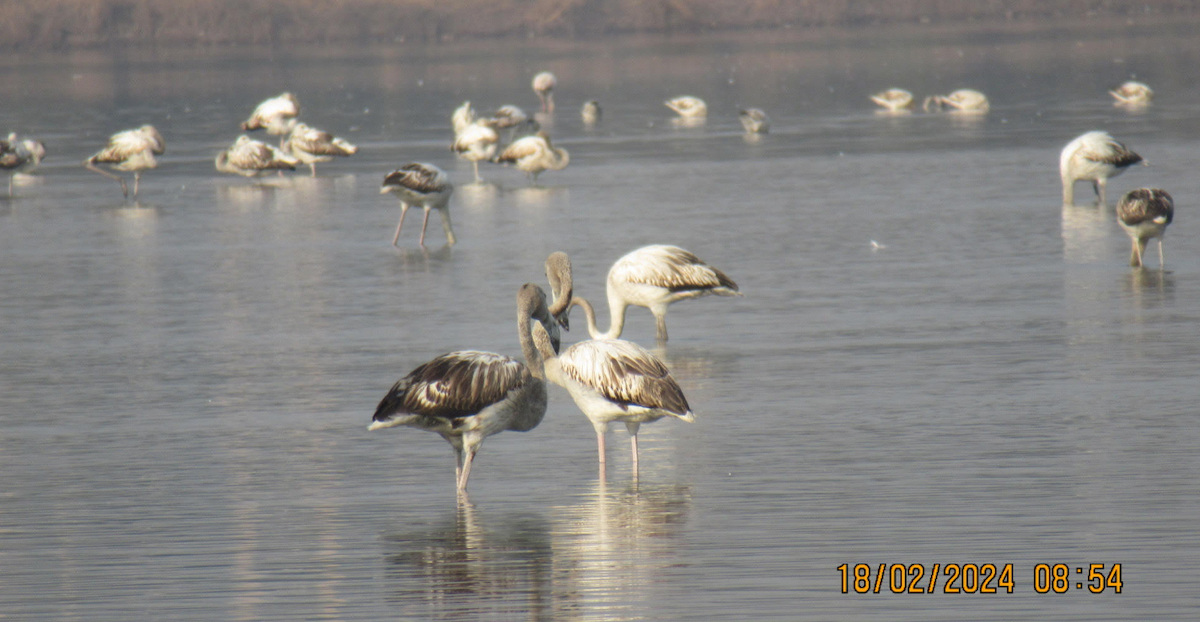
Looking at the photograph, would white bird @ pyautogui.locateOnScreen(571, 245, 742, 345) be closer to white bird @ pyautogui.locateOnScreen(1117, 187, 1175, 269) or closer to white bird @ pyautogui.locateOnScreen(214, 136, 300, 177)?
white bird @ pyautogui.locateOnScreen(1117, 187, 1175, 269)

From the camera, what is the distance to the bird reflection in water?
6.71m

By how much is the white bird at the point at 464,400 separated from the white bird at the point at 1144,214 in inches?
322

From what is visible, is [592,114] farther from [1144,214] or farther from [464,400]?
[464,400]

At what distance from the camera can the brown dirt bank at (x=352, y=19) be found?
98.0 m

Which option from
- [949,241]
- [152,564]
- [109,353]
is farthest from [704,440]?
[949,241]

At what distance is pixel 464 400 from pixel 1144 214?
29.0 ft

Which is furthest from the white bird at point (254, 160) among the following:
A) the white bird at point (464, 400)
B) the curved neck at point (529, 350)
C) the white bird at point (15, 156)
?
the white bird at point (464, 400)

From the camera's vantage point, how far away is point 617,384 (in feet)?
28.2

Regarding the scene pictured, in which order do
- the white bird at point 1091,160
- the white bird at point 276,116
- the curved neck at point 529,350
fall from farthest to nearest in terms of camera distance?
the white bird at point 276,116 → the white bird at point 1091,160 → the curved neck at point 529,350

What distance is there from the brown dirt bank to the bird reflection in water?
92.4 meters

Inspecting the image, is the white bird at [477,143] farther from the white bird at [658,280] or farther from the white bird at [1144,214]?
the white bird at [658,280]

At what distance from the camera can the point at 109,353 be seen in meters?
12.9

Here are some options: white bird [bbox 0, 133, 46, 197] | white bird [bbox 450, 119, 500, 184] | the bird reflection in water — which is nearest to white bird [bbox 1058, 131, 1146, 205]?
white bird [bbox 450, 119, 500, 184]

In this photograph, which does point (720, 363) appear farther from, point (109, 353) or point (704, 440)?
point (109, 353)
